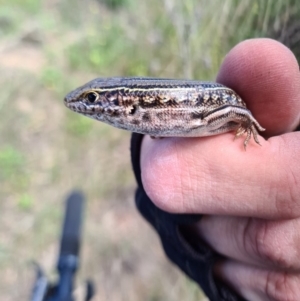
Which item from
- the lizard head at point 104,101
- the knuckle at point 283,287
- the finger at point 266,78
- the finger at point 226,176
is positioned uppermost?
the finger at point 266,78

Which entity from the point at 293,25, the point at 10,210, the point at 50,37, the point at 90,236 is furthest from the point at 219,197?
the point at 50,37

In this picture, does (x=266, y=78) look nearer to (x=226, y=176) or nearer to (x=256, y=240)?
(x=226, y=176)

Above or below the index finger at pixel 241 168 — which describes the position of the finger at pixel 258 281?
below

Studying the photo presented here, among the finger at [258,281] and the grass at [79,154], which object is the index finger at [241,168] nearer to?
the finger at [258,281]

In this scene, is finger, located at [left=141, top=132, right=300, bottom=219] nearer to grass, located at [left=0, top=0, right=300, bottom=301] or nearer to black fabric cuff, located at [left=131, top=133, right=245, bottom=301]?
black fabric cuff, located at [left=131, top=133, right=245, bottom=301]

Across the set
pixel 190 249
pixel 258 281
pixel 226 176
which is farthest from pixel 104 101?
pixel 258 281

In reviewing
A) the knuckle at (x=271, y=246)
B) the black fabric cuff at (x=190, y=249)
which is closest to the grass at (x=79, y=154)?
the black fabric cuff at (x=190, y=249)

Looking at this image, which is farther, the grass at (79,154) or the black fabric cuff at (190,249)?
the grass at (79,154)
